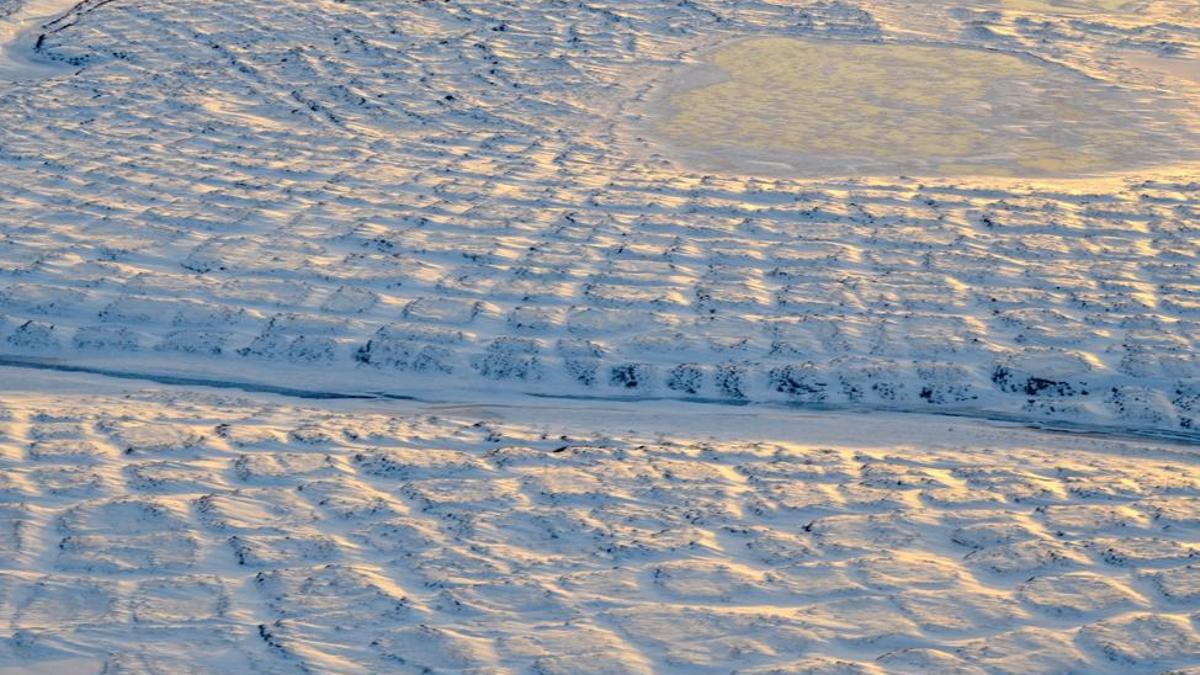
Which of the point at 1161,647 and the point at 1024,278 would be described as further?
the point at 1024,278

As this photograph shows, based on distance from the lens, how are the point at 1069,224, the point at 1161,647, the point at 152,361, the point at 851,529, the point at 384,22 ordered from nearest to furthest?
the point at 1161,647
the point at 851,529
the point at 152,361
the point at 1069,224
the point at 384,22

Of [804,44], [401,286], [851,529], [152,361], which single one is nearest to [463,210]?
[401,286]

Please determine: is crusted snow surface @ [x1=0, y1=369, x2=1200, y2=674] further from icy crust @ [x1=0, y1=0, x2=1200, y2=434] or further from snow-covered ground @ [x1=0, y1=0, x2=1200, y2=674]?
icy crust @ [x1=0, y1=0, x2=1200, y2=434]

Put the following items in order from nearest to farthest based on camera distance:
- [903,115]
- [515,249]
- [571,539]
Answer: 1. [571,539]
2. [515,249]
3. [903,115]

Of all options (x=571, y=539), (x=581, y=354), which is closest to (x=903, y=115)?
(x=581, y=354)

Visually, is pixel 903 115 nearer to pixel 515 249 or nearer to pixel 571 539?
pixel 515 249

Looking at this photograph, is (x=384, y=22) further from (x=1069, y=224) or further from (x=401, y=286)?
(x=1069, y=224)

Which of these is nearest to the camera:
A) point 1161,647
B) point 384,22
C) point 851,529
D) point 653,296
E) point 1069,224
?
point 1161,647
